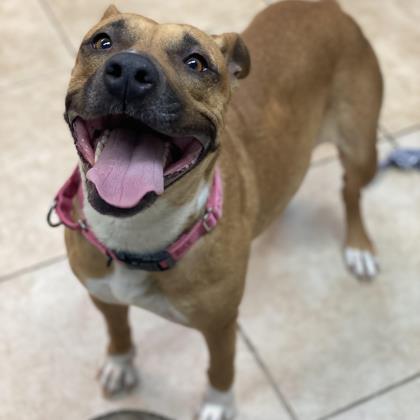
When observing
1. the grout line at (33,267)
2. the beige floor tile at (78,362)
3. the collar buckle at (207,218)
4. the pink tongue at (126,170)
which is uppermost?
the pink tongue at (126,170)

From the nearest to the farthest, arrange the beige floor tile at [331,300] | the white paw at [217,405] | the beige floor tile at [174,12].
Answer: the white paw at [217,405] < the beige floor tile at [331,300] < the beige floor tile at [174,12]

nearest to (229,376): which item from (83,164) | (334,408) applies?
(334,408)

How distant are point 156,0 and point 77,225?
2109 mm

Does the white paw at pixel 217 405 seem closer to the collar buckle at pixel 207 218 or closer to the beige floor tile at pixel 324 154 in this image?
the collar buckle at pixel 207 218

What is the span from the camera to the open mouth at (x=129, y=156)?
131 centimetres

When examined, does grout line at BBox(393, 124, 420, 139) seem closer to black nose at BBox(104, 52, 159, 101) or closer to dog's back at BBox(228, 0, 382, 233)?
dog's back at BBox(228, 0, 382, 233)

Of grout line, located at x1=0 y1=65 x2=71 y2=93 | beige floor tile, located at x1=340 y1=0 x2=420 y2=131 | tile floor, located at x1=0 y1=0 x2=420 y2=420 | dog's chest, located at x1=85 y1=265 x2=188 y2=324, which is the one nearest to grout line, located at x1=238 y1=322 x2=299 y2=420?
tile floor, located at x1=0 y1=0 x2=420 y2=420

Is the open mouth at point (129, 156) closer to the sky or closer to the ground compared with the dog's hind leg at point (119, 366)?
closer to the sky

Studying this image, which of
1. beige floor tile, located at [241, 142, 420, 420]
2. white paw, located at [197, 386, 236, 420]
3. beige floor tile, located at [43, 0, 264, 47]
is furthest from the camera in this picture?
beige floor tile, located at [43, 0, 264, 47]

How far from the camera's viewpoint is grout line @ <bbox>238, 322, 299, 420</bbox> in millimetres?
2215

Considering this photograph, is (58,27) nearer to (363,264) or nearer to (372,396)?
(363,264)

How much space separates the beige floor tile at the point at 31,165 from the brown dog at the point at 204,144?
1.93 feet

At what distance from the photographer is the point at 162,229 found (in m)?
1.55

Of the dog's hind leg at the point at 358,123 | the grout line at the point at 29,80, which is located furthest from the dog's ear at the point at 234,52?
the grout line at the point at 29,80
